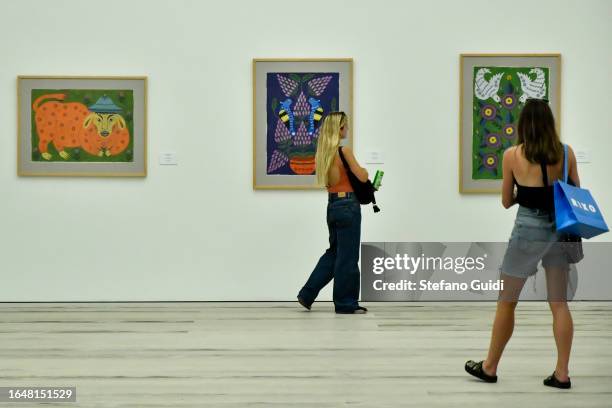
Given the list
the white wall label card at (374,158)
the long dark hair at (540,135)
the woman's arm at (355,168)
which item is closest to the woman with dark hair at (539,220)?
the long dark hair at (540,135)

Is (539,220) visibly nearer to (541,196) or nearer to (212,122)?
(541,196)

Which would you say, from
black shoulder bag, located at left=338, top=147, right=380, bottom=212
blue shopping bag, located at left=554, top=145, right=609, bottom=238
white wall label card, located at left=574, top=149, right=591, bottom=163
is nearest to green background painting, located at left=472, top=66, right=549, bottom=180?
white wall label card, located at left=574, top=149, right=591, bottom=163

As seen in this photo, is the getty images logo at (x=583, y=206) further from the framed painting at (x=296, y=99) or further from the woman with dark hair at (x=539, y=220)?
the framed painting at (x=296, y=99)

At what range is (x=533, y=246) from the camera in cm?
462

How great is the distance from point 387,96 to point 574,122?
1.88 metres

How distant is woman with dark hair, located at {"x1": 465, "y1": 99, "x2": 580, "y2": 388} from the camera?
461cm

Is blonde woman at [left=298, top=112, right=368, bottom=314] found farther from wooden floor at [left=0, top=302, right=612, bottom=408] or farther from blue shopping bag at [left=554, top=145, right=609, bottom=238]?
blue shopping bag at [left=554, top=145, right=609, bottom=238]

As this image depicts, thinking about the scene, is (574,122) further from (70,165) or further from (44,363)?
(44,363)

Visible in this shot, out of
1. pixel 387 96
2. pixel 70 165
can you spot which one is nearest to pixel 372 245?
pixel 387 96

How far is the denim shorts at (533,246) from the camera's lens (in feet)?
15.1

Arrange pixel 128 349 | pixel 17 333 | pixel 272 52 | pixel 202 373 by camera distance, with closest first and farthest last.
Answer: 1. pixel 202 373
2. pixel 128 349
3. pixel 17 333
4. pixel 272 52

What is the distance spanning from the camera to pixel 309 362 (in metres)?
5.57

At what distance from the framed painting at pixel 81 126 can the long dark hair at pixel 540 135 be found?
501cm

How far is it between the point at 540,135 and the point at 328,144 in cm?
331
